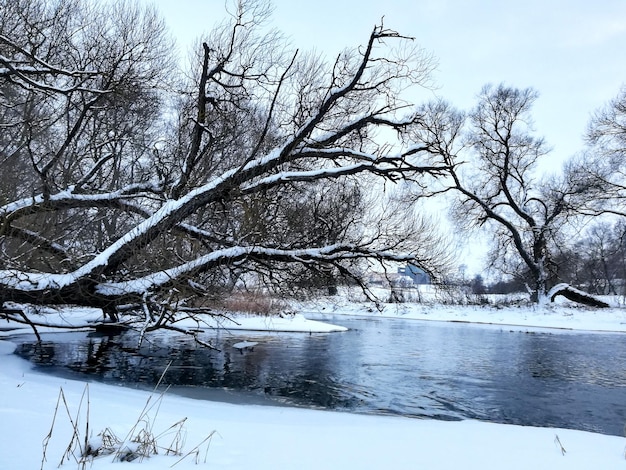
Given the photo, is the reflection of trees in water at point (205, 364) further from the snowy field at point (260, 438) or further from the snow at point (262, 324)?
the snow at point (262, 324)

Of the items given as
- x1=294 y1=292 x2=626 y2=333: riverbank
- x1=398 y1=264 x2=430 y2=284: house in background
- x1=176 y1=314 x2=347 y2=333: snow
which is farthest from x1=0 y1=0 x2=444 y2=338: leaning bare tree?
x1=294 y1=292 x2=626 y2=333: riverbank

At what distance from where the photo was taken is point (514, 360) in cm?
1173

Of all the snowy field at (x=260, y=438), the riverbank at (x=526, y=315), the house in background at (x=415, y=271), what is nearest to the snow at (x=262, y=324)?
the riverbank at (x=526, y=315)

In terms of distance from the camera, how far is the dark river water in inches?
268

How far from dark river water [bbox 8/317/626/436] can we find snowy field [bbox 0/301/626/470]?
3.84 ft

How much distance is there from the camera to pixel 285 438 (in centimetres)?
418

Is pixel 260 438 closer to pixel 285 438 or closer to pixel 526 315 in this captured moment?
pixel 285 438

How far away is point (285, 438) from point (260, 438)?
8.8 inches

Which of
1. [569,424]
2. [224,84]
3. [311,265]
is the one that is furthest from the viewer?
[224,84]

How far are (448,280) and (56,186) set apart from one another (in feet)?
31.6

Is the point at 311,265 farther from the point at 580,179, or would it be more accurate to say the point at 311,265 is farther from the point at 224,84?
the point at 580,179

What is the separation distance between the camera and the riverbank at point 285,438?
3.46m

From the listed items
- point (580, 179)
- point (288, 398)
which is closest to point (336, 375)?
point (288, 398)

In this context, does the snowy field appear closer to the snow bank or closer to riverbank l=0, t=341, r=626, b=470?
riverbank l=0, t=341, r=626, b=470
